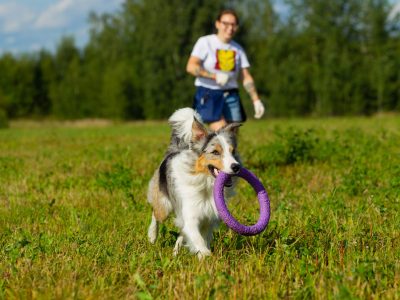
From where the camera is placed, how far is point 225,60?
27.0 feet

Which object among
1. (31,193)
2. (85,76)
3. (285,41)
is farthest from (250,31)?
(31,193)

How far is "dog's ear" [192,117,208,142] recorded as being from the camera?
523 cm

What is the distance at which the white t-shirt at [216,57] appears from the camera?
8.19 meters

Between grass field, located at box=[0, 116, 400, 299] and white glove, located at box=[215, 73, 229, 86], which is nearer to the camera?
grass field, located at box=[0, 116, 400, 299]

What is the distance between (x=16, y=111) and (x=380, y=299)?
66.9 m

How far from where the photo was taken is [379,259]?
4.41m

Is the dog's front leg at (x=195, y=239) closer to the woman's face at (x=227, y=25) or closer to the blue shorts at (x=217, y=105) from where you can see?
the blue shorts at (x=217, y=105)

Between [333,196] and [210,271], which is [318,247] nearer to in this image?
[210,271]

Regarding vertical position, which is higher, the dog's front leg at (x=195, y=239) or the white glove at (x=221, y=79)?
the white glove at (x=221, y=79)

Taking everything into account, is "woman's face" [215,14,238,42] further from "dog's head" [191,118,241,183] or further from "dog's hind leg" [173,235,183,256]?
"dog's hind leg" [173,235,183,256]

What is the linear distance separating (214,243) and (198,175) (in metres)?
0.72

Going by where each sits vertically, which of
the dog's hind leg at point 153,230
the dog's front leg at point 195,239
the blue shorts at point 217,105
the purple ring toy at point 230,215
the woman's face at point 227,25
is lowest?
the dog's hind leg at point 153,230

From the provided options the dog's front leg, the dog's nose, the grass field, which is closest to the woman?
the grass field

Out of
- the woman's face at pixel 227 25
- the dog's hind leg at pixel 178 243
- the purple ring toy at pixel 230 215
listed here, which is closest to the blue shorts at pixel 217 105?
the woman's face at pixel 227 25
